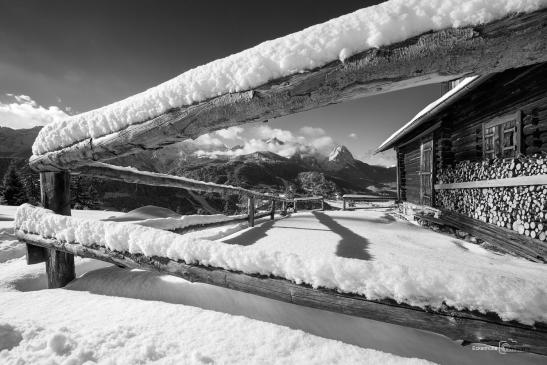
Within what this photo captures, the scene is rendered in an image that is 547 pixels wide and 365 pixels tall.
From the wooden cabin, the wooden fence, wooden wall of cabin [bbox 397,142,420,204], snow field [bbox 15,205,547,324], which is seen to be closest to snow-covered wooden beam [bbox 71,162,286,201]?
snow field [bbox 15,205,547,324]

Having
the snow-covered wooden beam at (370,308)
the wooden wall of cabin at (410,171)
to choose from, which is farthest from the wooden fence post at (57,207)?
the wooden wall of cabin at (410,171)

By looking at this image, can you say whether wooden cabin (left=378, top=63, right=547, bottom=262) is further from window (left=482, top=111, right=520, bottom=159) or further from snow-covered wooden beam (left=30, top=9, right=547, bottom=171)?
snow-covered wooden beam (left=30, top=9, right=547, bottom=171)

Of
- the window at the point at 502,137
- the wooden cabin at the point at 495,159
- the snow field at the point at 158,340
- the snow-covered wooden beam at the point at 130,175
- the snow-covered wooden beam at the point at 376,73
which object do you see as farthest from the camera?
the window at the point at 502,137

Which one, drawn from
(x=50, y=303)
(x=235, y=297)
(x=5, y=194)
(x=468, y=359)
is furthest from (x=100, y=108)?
(x=5, y=194)

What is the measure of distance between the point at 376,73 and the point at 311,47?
31 centimetres

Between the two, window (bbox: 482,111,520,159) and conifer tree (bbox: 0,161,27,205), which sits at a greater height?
window (bbox: 482,111,520,159)

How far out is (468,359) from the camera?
1011 mm

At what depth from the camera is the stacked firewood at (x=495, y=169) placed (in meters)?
3.70

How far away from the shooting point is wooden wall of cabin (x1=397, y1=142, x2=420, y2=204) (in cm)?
920

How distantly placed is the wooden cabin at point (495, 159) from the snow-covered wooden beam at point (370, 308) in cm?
408

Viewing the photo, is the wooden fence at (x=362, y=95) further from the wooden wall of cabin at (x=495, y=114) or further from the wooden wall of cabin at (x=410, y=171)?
the wooden wall of cabin at (x=410, y=171)

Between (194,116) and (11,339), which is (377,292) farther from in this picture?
(11,339)

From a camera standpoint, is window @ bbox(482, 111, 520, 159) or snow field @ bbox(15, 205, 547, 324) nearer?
snow field @ bbox(15, 205, 547, 324)

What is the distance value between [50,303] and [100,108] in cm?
138
